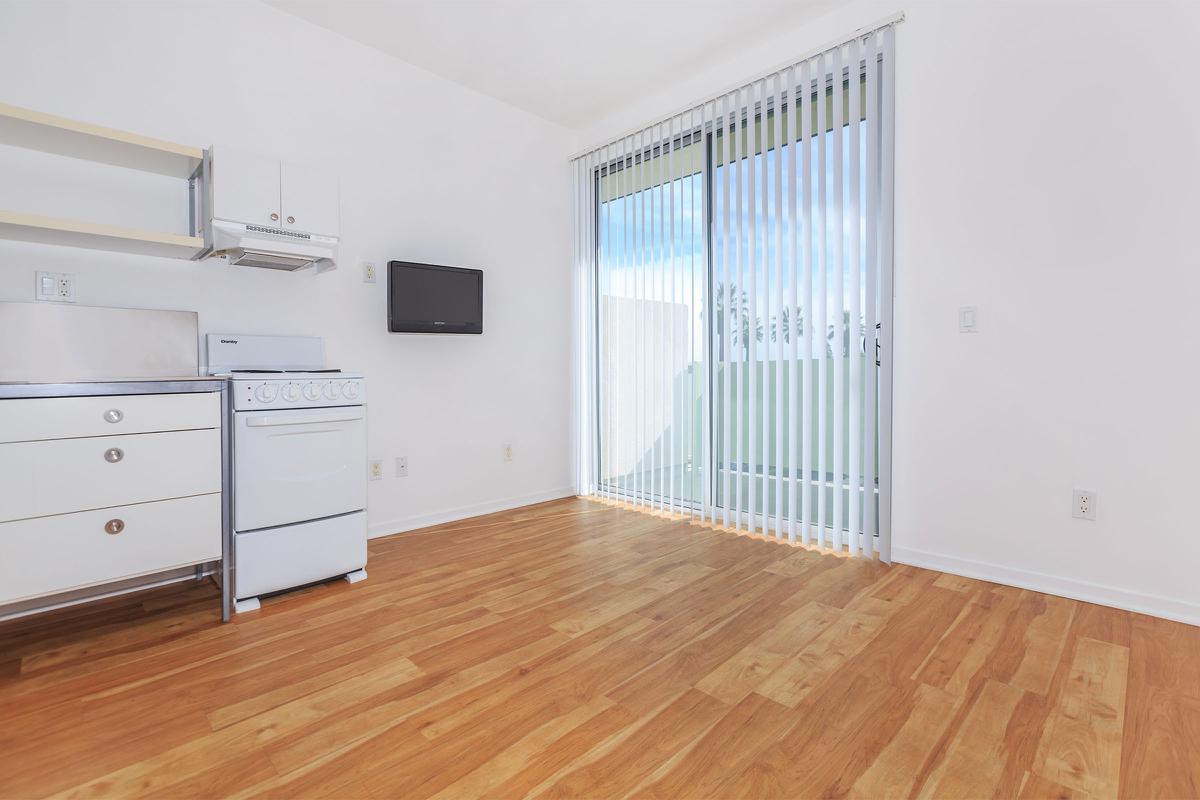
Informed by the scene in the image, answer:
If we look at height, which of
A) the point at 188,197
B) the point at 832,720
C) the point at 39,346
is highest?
the point at 188,197

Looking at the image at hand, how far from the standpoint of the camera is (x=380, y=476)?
3.33 metres

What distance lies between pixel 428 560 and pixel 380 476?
72 centimetres

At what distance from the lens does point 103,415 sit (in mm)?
1931

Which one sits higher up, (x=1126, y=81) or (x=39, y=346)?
(x=1126, y=81)

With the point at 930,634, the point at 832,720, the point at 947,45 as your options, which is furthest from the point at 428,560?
the point at 947,45

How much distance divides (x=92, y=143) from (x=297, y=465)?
151 centimetres

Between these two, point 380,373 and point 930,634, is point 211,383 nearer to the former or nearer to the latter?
point 380,373

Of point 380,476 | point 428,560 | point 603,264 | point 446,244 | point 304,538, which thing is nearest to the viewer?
point 304,538

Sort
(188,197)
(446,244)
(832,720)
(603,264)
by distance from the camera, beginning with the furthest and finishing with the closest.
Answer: (603,264) → (446,244) → (188,197) → (832,720)

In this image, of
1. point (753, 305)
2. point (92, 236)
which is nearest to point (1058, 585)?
point (753, 305)

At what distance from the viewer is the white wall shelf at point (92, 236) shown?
202 centimetres

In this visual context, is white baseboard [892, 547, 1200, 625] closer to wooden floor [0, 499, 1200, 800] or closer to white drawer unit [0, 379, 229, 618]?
wooden floor [0, 499, 1200, 800]

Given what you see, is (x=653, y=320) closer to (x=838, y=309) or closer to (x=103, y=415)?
(x=838, y=309)

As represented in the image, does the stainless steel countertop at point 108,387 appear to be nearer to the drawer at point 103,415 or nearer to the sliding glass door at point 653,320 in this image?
the drawer at point 103,415
